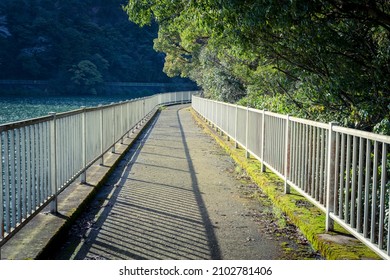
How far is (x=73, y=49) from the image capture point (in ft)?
374

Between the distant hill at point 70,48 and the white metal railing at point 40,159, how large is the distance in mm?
102754

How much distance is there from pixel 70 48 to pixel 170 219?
113 m

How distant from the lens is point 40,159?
19.0 ft

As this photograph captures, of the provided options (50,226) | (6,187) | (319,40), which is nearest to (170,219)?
(50,226)

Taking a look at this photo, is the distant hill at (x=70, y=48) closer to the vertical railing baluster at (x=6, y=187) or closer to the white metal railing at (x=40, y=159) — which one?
the white metal railing at (x=40, y=159)

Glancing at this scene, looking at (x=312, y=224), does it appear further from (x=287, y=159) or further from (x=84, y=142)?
(x=84, y=142)

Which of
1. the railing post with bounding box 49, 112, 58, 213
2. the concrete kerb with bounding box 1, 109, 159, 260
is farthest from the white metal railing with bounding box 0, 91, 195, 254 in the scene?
the concrete kerb with bounding box 1, 109, 159, 260

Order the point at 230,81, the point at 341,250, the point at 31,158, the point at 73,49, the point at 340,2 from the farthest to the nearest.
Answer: the point at 73,49, the point at 230,81, the point at 340,2, the point at 31,158, the point at 341,250

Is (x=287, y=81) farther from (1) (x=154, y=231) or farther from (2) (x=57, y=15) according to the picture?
(2) (x=57, y=15)

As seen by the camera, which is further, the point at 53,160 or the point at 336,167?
the point at 53,160

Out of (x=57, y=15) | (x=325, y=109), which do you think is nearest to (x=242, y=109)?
(x=325, y=109)

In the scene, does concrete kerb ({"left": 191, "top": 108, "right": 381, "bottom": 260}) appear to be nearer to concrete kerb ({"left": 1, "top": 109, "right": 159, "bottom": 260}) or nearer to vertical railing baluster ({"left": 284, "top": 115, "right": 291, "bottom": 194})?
vertical railing baluster ({"left": 284, "top": 115, "right": 291, "bottom": 194})

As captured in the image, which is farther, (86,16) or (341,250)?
(86,16)

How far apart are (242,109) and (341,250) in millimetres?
7891
